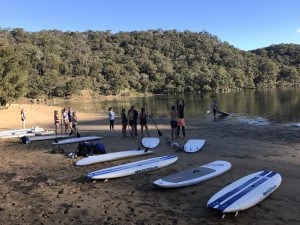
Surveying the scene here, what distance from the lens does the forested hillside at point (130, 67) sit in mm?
106294

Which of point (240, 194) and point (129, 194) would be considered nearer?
point (240, 194)

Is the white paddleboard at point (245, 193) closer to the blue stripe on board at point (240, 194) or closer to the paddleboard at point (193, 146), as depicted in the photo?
the blue stripe on board at point (240, 194)

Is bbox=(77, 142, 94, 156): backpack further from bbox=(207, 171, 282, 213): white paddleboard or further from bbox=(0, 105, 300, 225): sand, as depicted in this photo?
bbox=(207, 171, 282, 213): white paddleboard

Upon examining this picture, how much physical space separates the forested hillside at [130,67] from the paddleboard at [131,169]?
132 feet

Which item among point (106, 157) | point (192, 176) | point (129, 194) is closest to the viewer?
point (129, 194)

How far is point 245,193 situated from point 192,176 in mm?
1955

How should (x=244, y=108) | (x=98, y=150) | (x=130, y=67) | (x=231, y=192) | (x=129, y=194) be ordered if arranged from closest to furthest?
1. (x=231, y=192)
2. (x=129, y=194)
3. (x=98, y=150)
4. (x=244, y=108)
5. (x=130, y=67)

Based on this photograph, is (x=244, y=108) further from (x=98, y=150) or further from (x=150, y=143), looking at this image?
(x=98, y=150)

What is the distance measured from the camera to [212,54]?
615 feet

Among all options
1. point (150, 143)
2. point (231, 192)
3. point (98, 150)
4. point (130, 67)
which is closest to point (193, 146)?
point (150, 143)

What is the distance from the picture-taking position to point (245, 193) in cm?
800

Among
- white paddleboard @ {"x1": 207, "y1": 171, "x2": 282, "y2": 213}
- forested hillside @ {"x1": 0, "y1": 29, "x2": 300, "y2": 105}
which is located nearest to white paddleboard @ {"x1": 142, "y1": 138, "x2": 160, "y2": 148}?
white paddleboard @ {"x1": 207, "y1": 171, "x2": 282, "y2": 213}

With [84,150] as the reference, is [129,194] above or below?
below

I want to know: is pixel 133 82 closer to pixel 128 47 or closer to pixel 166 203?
pixel 128 47
